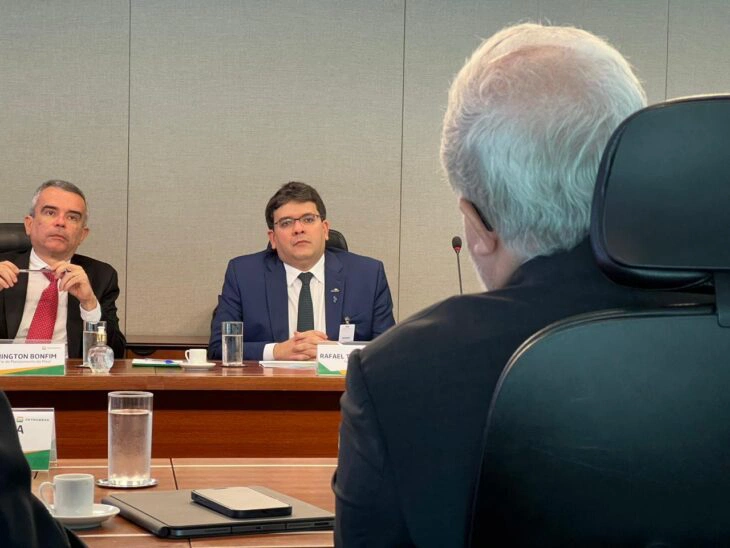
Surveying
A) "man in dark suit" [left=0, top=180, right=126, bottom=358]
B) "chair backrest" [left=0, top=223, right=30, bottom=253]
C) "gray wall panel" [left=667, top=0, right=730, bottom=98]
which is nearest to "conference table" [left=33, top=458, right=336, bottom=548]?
"man in dark suit" [left=0, top=180, right=126, bottom=358]

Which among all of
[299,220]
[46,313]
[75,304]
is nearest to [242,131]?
[299,220]

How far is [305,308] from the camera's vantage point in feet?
15.3

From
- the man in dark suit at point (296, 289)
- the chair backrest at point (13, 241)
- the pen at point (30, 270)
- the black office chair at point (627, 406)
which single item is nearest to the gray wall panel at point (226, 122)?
the chair backrest at point (13, 241)

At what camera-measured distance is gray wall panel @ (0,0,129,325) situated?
630 centimetres

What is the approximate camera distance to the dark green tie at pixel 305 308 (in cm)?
464

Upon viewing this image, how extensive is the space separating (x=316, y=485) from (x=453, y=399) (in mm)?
1011

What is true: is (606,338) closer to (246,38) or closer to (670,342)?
(670,342)

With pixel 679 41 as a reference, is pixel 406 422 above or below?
below

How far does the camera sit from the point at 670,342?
913 mm

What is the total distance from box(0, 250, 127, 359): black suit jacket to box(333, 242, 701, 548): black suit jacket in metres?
3.84

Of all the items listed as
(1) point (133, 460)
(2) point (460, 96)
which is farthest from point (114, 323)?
(2) point (460, 96)

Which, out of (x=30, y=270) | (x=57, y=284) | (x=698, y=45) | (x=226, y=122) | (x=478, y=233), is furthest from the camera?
(x=698, y=45)

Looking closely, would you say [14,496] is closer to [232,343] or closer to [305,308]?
[232,343]

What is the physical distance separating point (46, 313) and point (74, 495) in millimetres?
3156
